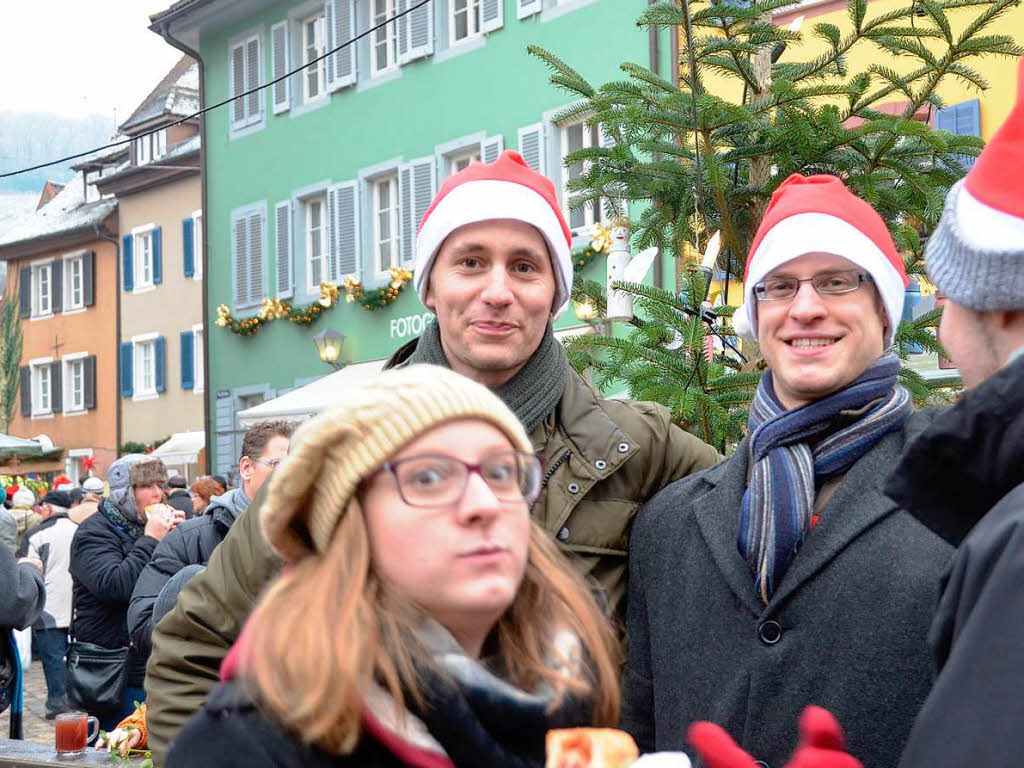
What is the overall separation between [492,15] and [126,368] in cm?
1604

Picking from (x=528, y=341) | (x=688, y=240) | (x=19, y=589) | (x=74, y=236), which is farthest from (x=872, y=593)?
(x=74, y=236)

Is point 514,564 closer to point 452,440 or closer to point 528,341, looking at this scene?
point 452,440

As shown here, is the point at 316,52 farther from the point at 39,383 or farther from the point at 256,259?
the point at 39,383

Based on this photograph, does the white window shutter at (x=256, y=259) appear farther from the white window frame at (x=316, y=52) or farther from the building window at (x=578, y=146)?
the building window at (x=578, y=146)

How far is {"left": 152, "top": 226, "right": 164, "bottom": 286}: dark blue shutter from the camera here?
30.3 metres

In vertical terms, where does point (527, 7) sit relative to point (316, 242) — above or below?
above

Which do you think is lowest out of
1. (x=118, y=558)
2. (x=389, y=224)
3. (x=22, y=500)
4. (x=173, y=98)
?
(x=118, y=558)

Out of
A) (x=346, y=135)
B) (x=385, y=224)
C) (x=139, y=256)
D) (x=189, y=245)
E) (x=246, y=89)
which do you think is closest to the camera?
(x=385, y=224)

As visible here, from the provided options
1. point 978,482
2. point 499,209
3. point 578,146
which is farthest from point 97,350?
point 978,482

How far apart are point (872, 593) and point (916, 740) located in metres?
0.99

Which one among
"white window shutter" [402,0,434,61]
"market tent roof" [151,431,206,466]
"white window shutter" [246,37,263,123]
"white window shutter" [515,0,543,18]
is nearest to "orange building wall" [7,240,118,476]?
"market tent roof" [151,431,206,466]

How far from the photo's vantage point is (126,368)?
31781 mm

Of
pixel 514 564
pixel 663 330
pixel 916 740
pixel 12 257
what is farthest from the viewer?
pixel 12 257

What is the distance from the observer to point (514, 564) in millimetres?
1903
